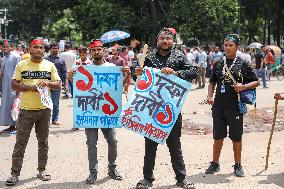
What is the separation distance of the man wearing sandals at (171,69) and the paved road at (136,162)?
213 mm

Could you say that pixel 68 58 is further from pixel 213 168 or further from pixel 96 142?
pixel 213 168

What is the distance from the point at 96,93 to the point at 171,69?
3.96ft

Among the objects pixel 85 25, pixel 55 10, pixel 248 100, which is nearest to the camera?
pixel 248 100

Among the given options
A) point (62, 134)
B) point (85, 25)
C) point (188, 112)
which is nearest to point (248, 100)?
point (62, 134)

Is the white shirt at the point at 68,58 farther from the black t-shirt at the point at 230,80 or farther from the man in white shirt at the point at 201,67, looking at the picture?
the black t-shirt at the point at 230,80

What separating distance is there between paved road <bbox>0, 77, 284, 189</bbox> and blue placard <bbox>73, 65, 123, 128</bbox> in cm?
82

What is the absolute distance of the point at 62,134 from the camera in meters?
10.4

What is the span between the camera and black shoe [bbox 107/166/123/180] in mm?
6711

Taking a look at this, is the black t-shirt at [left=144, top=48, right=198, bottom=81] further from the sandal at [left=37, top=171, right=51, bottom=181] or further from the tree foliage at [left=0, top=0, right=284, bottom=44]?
the tree foliage at [left=0, top=0, right=284, bottom=44]

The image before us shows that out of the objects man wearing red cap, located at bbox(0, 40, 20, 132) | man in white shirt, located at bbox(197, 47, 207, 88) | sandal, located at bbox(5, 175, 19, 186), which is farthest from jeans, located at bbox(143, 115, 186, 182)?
man in white shirt, located at bbox(197, 47, 207, 88)

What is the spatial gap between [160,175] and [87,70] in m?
1.72

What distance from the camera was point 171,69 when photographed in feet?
20.1

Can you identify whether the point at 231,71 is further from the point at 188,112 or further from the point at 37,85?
the point at 188,112

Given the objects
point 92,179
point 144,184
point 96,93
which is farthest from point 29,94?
point 144,184
